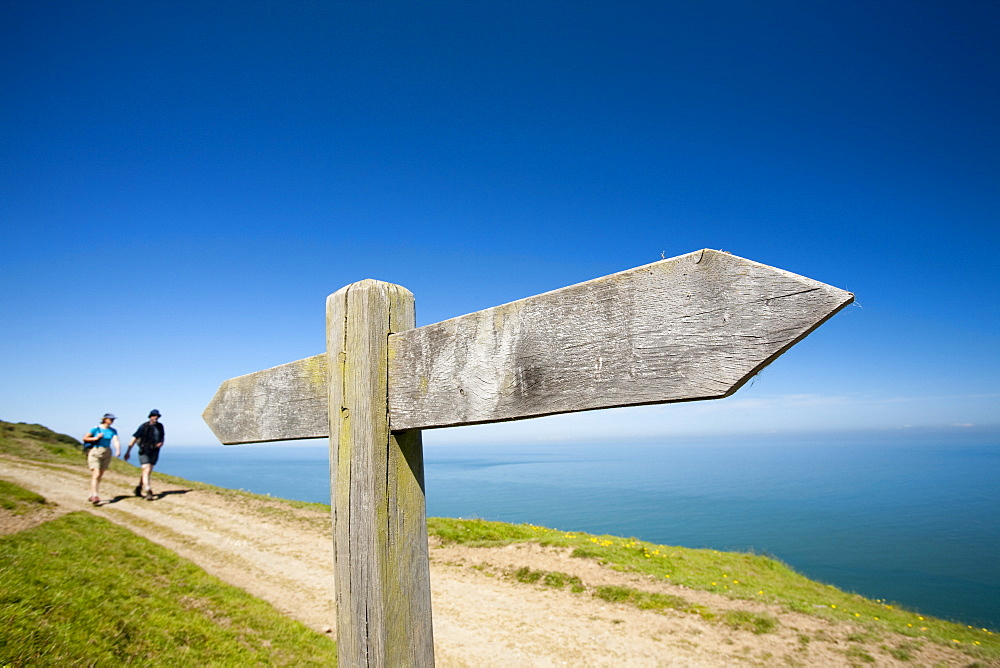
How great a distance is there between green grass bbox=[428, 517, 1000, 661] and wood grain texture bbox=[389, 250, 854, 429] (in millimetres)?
9560

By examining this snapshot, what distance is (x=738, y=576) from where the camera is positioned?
460 inches

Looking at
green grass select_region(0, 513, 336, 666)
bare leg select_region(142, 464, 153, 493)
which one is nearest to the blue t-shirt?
bare leg select_region(142, 464, 153, 493)

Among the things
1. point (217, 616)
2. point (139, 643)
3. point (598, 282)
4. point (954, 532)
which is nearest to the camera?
point (598, 282)

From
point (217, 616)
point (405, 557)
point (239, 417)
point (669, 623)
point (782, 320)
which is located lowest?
point (669, 623)

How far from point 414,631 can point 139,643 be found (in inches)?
173

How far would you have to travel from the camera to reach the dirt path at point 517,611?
6.89 metres

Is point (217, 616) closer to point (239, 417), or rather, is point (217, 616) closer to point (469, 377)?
point (239, 417)

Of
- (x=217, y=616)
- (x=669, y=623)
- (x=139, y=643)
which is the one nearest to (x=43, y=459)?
(x=217, y=616)

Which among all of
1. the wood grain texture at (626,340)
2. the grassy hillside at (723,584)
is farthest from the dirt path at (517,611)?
the wood grain texture at (626,340)

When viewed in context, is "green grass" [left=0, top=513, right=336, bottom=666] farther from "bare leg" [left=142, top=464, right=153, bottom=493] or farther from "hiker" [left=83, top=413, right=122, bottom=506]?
"bare leg" [left=142, top=464, right=153, bottom=493]

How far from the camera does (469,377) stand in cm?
175

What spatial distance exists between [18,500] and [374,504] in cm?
1462

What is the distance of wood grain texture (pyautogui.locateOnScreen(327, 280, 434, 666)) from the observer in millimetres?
2049

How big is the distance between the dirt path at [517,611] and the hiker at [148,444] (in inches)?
67.0
